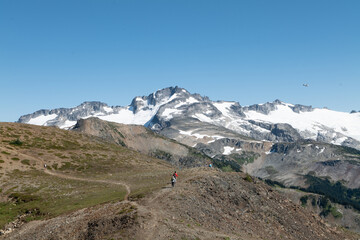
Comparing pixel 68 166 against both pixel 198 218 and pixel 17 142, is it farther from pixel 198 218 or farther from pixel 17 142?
pixel 198 218

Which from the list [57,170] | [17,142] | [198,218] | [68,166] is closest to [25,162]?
[57,170]

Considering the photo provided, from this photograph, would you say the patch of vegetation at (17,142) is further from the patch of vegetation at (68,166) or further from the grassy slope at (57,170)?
the patch of vegetation at (68,166)

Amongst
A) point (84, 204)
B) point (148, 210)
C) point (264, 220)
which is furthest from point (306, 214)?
point (84, 204)

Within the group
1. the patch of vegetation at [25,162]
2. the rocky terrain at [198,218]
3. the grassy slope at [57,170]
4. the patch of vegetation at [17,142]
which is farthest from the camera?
the patch of vegetation at [17,142]

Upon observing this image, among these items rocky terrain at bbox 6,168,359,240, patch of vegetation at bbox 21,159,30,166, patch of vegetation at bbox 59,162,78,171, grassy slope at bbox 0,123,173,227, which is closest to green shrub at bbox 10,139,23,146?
grassy slope at bbox 0,123,173,227

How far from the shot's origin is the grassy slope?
61156mm

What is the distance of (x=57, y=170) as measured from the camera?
333 ft

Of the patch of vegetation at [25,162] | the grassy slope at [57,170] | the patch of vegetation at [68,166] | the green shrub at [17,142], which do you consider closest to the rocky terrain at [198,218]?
the grassy slope at [57,170]

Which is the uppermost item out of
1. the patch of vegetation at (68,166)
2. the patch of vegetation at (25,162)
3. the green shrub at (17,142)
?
the green shrub at (17,142)

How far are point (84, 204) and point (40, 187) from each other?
24766 mm

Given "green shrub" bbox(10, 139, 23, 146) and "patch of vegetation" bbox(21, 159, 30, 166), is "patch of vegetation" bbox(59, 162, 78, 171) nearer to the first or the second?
"patch of vegetation" bbox(21, 159, 30, 166)

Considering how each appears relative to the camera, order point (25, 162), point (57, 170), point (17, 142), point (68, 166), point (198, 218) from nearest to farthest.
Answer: point (198, 218) → point (25, 162) → point (57, 170) → point (68, 166) → point (17, 142)

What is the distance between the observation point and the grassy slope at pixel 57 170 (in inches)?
2408

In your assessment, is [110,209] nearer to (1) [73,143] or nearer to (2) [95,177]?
(2) [95,177]
